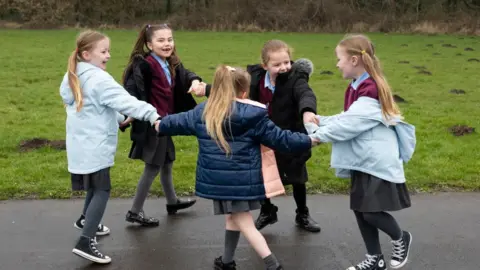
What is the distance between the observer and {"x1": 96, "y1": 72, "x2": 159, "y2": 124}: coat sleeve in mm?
4809

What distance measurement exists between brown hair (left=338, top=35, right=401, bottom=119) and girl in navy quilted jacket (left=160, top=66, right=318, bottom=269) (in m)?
0.59

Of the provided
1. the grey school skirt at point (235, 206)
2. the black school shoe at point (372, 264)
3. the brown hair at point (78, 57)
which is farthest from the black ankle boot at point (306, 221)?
the brown hair at point (78, 57)

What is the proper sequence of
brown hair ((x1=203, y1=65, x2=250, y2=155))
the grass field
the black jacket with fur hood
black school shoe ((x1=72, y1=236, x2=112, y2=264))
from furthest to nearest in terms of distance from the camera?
the grass field, the black jacket with fur hood, black school shoe ((x1=72, y1=236, x2=112, y2=264)), brown hair ((x1=203, y1=65, x2=250, y2=155))

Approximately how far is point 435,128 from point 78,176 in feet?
23.5

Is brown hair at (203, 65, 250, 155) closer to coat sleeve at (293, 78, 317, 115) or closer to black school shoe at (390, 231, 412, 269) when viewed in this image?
coat sleeve at (293, 78, 317, 115)

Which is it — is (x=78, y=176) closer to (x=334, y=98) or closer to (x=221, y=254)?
(x=221, y=254)

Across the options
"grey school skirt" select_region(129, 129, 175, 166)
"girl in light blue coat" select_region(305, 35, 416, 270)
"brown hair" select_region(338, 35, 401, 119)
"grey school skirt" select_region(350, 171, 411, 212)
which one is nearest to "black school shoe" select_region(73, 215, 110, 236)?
"grey school skirt" select_region(129, 129, 175, 166)

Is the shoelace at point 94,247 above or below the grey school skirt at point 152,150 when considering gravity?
below

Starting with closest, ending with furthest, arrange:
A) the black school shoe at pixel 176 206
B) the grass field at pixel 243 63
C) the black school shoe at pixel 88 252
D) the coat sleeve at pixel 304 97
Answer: the black school shoe at pixel 88 252 → the coat sleeve at pixel 304 97 → the black school shoe at pixel 176 206 → the grass field at pixel 243 63

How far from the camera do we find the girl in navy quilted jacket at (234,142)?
14.1 ft

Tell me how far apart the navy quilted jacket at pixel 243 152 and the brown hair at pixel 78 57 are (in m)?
1.06

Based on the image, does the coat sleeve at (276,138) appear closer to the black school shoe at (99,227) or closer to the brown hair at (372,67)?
the brown hair at (372,67)

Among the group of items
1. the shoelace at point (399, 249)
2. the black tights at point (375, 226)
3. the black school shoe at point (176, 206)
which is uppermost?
the black tights at point (375, 226)

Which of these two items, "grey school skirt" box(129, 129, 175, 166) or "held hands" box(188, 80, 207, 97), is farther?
"grey school skirt" box(129, 129, 175, 166)
